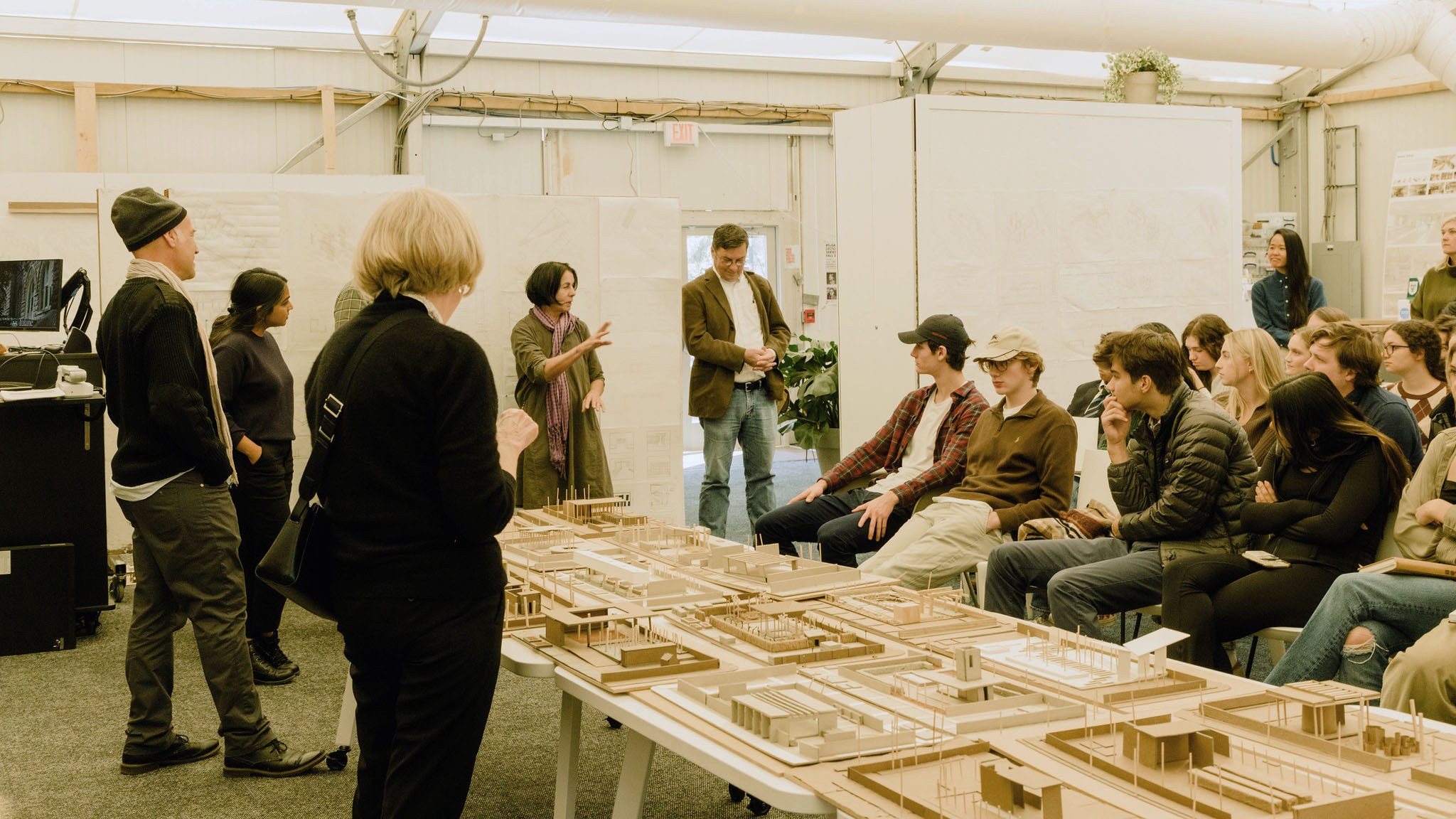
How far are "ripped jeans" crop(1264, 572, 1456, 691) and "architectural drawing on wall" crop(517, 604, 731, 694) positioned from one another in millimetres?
1548

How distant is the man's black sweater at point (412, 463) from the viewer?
190 centimetres

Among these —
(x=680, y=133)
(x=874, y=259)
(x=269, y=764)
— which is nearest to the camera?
(x=269, y=764)

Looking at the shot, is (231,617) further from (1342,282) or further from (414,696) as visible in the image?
(1342,282)

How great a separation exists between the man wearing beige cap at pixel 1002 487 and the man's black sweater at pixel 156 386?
6.59 feet

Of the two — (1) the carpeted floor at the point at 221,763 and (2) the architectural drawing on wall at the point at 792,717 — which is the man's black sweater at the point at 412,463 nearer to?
(2) the architectural drawing on wall at the point at 792,717

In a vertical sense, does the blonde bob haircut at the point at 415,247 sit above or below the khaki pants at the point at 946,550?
above

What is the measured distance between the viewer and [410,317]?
6.35 feet

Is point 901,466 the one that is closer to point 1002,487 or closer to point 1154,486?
point 1002,487

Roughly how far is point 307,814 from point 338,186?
14.6 feet

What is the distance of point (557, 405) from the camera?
5.50 m

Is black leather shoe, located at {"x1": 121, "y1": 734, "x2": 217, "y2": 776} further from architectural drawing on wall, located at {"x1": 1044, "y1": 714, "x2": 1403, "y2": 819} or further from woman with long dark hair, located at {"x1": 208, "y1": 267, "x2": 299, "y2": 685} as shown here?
architectural drawing on wall, located at {"x1": 1044, "y1": 714, "x2": 1403, "y2": 819}

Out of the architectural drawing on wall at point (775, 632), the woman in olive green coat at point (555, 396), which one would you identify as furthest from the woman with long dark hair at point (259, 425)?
the architectural drawing on wall at point (775, 632)

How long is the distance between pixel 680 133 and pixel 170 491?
6873mm

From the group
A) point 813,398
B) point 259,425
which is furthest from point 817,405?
point 259,425
